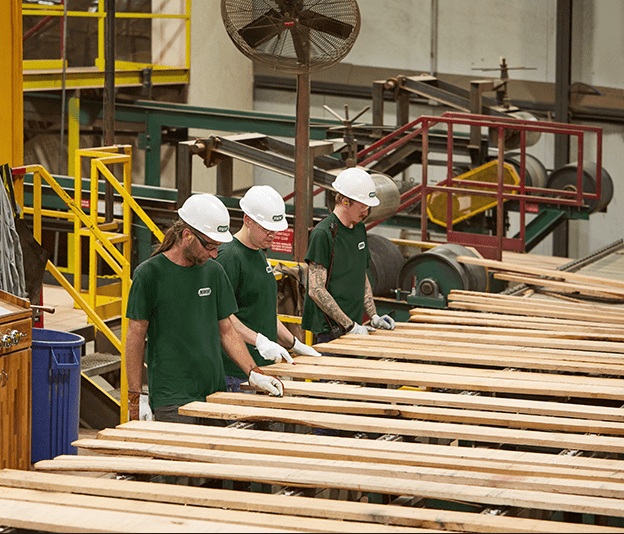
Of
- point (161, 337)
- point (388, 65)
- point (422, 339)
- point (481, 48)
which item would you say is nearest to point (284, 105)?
point (388, 65)

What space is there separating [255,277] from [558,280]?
14.2 feet

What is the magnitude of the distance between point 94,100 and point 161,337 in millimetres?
9675

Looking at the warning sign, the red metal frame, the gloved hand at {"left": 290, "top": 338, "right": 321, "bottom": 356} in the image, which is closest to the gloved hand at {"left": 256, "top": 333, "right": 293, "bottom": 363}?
the gloved hand at {"left": 290, "top": 338, "right": 321, "bottom": 356}

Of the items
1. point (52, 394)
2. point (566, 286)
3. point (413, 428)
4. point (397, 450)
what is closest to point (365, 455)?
point (397, 450)

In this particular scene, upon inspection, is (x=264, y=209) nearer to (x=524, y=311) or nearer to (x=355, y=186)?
(x=355, y=186)

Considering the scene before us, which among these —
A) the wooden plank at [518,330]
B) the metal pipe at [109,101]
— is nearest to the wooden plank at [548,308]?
the wooden plank at [518,330]

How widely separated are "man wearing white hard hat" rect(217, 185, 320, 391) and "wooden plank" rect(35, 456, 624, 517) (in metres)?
1.45

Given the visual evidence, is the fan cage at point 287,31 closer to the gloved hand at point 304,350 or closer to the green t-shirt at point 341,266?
the green t-shirt at point 341,266

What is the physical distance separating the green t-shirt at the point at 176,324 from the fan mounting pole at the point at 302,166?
2.86 m

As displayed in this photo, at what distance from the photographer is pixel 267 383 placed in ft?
15.3

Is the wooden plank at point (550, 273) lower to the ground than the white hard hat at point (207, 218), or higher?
lower

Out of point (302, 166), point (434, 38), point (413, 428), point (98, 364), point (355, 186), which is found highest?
point (434, 38)

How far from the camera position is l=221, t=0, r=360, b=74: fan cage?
268 inches

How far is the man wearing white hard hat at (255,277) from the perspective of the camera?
5117mm
